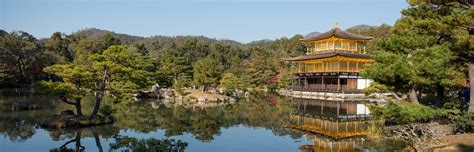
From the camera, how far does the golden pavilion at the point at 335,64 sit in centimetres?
3566

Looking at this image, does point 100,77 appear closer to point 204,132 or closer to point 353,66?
point 204,132

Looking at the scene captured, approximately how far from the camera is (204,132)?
50.2 feet

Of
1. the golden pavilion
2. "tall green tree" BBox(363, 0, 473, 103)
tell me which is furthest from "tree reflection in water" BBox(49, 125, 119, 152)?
the golden pavilion

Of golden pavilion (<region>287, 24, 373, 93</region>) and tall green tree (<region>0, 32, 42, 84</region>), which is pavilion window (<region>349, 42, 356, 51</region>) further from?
tall green tree (<region>0, 32, 42, 84</region>)

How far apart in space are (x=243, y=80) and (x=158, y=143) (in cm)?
3128

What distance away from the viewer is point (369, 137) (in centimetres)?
1348

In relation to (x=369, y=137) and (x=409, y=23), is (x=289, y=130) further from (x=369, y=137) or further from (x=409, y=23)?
(x=409, y=23)

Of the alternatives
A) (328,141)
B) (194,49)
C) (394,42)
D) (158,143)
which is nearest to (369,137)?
(328,141)

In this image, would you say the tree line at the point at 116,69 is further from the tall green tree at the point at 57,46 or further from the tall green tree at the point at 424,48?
the tall green tree at the point at 424,48

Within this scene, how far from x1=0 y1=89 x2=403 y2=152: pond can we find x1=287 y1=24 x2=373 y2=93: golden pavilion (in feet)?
49.1

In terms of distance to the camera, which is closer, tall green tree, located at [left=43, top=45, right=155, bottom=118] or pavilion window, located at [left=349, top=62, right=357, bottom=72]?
tall green tree, located at [left=43, top=45, right=155, bottom=118]

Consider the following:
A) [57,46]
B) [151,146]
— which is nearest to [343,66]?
[151,146]

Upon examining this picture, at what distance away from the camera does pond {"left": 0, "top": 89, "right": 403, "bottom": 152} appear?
12.2 meters

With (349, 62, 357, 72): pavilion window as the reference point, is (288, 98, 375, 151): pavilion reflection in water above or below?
below
